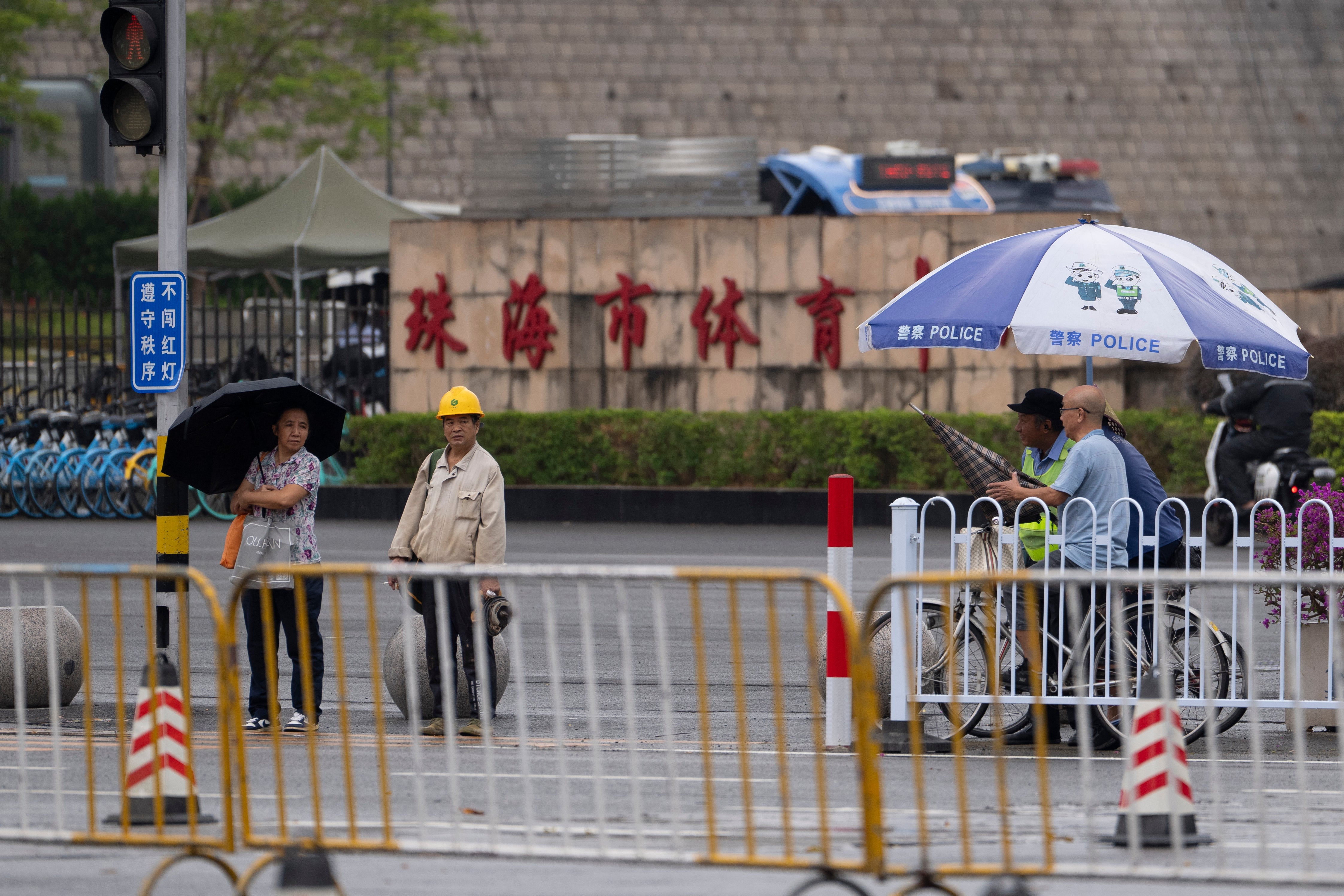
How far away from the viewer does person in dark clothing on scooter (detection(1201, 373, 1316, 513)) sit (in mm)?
15156

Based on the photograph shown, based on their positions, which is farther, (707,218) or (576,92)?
(576,92)

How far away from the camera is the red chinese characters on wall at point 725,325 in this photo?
61.0 ft

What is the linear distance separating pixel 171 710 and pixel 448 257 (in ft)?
47.1

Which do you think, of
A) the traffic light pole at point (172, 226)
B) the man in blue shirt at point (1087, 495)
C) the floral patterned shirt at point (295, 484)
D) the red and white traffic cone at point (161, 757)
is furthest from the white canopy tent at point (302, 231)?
the red and white traffic cone at point (161, 757)

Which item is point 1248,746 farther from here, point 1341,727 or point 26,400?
point 26,400

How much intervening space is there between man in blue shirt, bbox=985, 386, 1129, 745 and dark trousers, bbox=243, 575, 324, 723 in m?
3.16

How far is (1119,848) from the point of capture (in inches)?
212

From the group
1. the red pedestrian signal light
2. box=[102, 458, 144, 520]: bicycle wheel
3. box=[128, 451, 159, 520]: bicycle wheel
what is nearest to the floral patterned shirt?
the red pedestrian signal light

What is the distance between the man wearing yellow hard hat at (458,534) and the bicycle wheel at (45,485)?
35.2 feet

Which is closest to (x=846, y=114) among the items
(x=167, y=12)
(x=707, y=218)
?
(x=707, y=218)

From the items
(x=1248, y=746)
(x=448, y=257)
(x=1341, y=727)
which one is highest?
(x=448, y=257)

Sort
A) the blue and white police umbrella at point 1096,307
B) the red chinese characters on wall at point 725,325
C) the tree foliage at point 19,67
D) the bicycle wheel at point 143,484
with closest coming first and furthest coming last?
the blue and white police umbrella at point 1096,307 → the bicycle wheel at point 143,484 → the red chinese characters on wall at point 725,325 → the tree foliage at point 19,67

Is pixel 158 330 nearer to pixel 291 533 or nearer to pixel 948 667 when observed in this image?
pixel 291 533

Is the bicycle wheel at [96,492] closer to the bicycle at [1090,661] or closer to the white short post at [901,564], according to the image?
the bicycle at [1090,661]
